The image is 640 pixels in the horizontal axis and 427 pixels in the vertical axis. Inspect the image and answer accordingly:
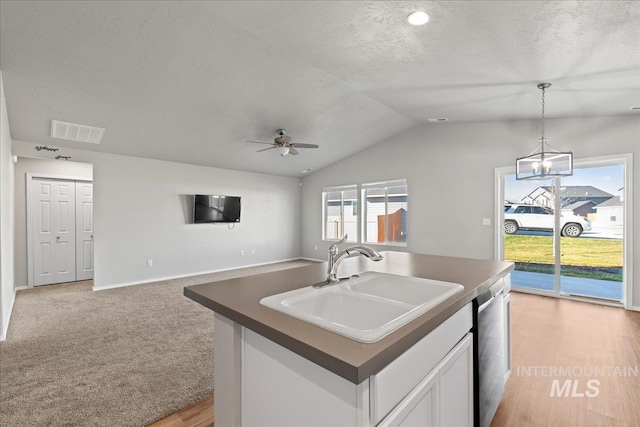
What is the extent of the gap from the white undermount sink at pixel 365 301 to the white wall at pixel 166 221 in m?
5.20

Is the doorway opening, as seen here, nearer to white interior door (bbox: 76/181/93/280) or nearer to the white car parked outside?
the white car parked outside

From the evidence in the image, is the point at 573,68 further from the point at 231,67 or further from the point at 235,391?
the point at 235,391

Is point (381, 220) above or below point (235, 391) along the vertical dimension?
above

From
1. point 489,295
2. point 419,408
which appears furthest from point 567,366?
point 419,408

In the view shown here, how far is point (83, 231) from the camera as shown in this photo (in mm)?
5977

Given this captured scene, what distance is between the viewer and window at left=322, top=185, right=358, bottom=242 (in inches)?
293

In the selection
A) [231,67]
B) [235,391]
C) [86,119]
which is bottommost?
[235,391]

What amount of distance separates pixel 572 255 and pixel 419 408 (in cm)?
497

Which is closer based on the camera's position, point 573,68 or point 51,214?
point 573,68

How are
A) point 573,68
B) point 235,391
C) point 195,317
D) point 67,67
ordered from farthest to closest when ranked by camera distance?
point 195,317 → point 67,67 → point 573,68 → point 235,391

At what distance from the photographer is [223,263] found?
268 inches

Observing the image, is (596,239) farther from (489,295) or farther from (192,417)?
(192,417)

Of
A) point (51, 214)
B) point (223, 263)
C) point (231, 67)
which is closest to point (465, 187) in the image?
point (231, 67)

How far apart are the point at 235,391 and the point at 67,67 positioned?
11.5ft
